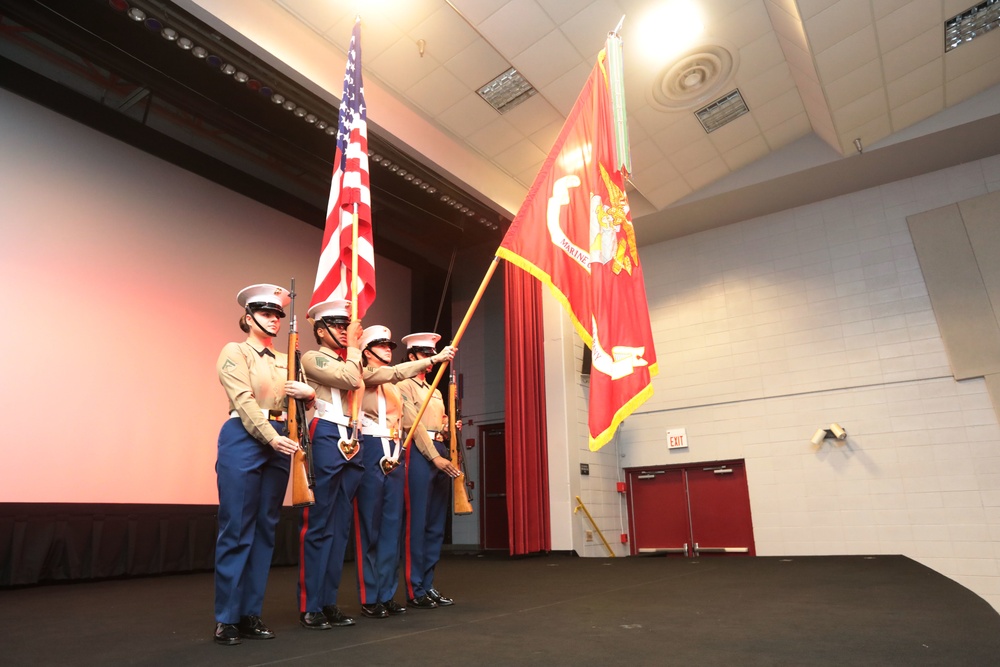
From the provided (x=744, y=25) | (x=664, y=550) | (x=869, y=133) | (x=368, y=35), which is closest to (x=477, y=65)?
(x=368, y=35)

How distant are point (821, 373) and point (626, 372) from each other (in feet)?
Answer: 19.3

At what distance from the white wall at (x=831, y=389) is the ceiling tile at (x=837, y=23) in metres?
2.79

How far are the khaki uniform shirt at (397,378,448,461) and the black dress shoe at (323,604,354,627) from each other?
3.04 ft

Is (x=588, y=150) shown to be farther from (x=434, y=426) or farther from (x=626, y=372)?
(x=434, y=426)

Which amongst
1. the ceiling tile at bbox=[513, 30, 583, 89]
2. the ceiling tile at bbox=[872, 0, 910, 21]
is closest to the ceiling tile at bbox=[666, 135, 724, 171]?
the ceiling tile at bbox=[513, 30, 583, 89]

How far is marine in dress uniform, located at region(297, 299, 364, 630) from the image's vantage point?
9.05ft

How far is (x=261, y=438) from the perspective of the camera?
8.36ft

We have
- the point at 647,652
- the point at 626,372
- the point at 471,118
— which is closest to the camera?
the point at 647,652

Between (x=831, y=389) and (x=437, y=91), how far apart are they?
5.66 m

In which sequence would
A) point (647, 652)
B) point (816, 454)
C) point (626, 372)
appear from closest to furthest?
point (647, 652)
point (626, 372)
point (816, 454)

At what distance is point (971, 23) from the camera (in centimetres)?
584

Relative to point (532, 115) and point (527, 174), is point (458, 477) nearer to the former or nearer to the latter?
point (532, 115)

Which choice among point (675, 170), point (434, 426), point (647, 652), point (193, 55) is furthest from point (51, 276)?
point (675, 170)

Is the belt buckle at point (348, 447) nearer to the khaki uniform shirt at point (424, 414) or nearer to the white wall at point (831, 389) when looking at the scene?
the khaki uniform shirt at point (424, 414)
